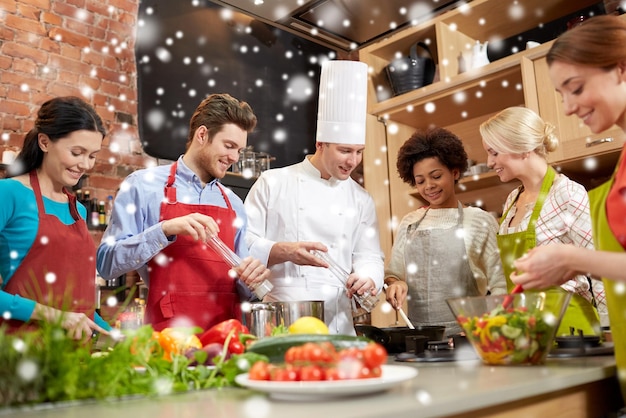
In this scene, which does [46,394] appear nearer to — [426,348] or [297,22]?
[426,348]

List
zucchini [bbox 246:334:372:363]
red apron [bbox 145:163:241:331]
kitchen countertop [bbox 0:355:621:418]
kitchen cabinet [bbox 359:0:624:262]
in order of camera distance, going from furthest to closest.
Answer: kitchen cabinet [bbox 359:0:624:262], red apron [bbox 145:163:241:331], zucchini [bbox 246:334:372:363], kitchen countertop [bbox 0:355:621:418]

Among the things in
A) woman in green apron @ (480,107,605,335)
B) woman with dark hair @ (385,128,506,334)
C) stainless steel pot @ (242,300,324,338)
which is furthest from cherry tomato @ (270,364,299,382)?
woman with dark hair @ (385,128,506,334)

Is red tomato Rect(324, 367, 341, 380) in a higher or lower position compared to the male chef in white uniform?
lower

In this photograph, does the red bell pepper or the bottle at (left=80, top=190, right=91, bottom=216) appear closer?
Answer: the red bell pepper

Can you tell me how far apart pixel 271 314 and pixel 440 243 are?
117 cm

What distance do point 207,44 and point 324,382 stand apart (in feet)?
10.5

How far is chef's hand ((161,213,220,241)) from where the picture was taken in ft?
5.50

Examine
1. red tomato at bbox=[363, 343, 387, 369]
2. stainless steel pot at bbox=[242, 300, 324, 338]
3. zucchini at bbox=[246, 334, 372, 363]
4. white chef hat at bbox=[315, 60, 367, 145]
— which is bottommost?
red tomato at bbox=[363, 343, 387, 369]

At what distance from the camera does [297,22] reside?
3.15 meters

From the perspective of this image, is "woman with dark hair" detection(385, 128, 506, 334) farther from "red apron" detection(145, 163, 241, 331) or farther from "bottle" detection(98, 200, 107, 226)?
"bottle" detection(98, 200, 107, 226)

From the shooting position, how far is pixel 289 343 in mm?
984

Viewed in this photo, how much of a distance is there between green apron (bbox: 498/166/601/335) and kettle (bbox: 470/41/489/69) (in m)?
1.07

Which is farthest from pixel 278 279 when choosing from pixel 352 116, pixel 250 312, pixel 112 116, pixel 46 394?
pixel 112 116

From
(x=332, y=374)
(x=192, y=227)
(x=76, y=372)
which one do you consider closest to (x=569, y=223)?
(x=192, y=227)
